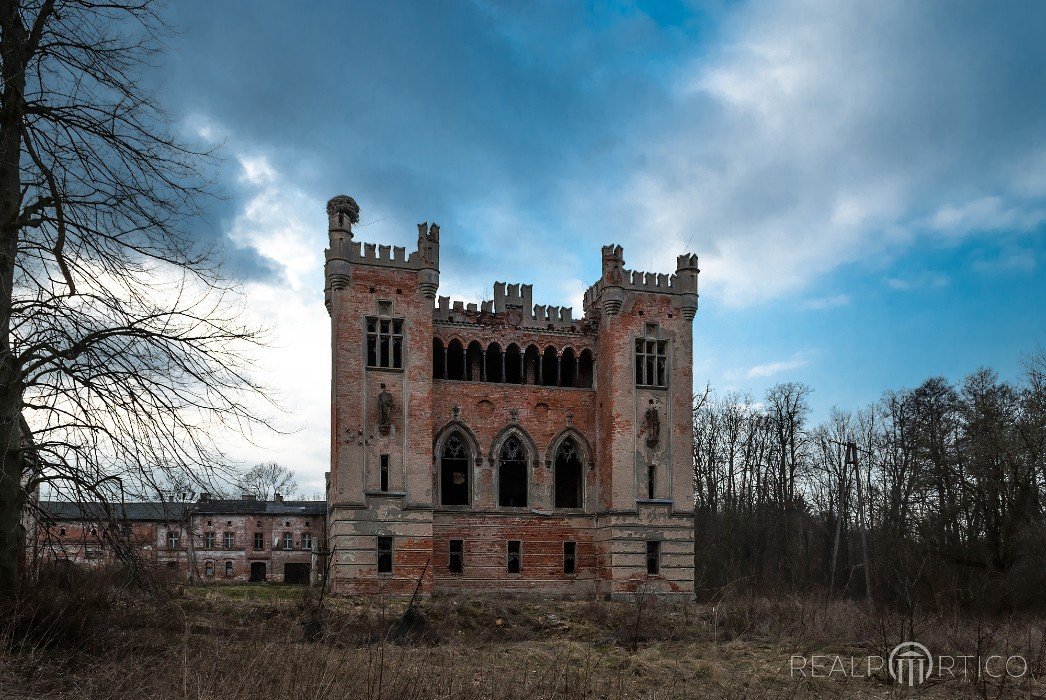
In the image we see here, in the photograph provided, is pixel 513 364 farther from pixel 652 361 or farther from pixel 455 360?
pixel 652 361

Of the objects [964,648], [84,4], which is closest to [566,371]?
[964,648]

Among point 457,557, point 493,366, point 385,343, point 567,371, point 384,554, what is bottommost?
point 457,557

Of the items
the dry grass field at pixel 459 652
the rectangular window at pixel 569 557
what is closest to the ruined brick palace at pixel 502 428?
the rectangular window at pixel 569 557

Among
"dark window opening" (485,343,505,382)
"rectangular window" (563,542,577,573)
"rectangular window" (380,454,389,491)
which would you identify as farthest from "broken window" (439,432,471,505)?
"rectangular window" (563,542,577,573)

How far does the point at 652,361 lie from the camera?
1241 inches

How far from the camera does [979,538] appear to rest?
29094mm

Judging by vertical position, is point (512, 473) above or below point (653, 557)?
above

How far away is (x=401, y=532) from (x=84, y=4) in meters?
20.4

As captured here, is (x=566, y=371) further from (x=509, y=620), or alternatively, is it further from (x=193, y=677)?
(x=193, y=677)

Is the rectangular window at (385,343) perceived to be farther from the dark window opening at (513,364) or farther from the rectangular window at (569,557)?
the rectangular window at (569,557)

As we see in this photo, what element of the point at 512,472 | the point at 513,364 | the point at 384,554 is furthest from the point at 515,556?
the point at 513,364

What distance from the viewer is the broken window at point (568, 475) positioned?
31562mm

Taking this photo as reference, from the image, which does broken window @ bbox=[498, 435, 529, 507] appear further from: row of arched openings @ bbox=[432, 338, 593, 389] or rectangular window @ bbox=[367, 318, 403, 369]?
rectangular window @ bbox=[367, 318, 403, 369]

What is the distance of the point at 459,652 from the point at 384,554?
14.6 metres
